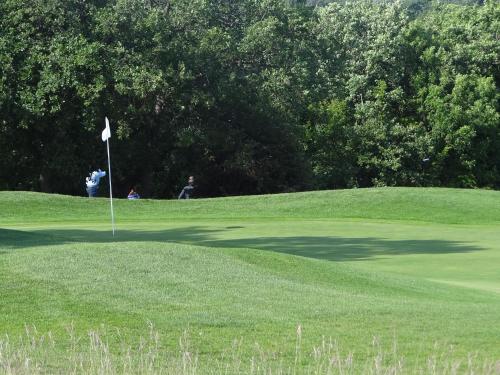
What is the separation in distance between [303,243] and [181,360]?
37.6 feet

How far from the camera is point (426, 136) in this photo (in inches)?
1949

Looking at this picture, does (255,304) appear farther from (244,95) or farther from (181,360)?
(244,95)

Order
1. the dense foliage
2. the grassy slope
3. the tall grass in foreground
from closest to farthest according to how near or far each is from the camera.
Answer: the tall grass in foreground < the grassy slope < the dense foliage

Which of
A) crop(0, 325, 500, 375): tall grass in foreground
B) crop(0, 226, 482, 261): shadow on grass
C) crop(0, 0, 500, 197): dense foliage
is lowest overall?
crop(0, 325, 500, 375): tall grass in foreground

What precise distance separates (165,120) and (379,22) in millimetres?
18904

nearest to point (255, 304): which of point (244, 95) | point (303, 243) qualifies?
point (303, 243)

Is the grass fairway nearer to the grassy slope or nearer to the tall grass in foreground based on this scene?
the tall grass in foreground

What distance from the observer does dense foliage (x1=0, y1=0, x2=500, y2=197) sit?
3644 cm

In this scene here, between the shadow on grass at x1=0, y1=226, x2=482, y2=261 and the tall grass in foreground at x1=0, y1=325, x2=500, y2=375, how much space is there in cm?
873

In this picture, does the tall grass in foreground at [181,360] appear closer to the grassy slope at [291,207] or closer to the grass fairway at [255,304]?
the grass fairway at [255,304]

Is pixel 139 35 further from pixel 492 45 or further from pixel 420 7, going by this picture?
pixel 420 7

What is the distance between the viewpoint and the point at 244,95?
4116cm

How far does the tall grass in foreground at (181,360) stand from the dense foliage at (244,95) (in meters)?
28.0

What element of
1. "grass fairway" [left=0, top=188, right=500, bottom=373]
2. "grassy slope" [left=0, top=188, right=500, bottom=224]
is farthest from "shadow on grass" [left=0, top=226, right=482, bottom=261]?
"grassy slope" [left=0, top=188, right=500, bottom=224]
